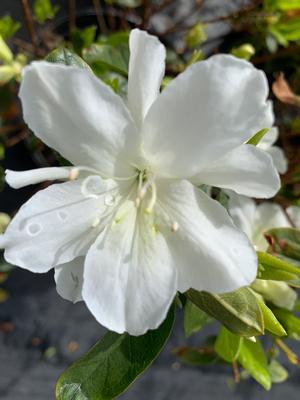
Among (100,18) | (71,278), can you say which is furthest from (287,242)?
(100,18)

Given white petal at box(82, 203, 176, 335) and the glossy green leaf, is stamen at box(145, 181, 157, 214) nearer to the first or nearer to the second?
white petal at box(82, 203, 176, 335)

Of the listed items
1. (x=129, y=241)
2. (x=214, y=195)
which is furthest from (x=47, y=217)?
(x=214, y=195)

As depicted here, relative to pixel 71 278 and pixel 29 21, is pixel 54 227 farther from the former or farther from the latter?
pixel 29 21

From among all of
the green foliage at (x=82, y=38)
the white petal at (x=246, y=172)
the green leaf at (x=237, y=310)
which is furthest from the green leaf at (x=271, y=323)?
the green foliage at (x=82, y=38)

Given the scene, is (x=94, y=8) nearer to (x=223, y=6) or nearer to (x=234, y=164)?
(x=223, y=6)

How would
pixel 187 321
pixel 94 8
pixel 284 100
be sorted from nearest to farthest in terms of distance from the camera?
1. pixel 187 321
2. pixel 284 100
3. pixel 94 8
